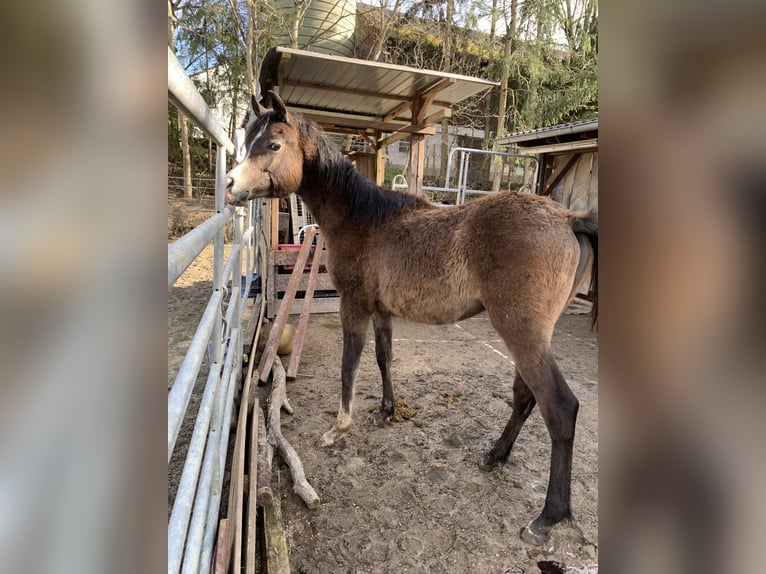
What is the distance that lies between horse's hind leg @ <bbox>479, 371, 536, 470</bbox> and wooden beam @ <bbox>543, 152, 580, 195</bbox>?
560 cm

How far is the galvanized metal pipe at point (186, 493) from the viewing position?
1.02 metres

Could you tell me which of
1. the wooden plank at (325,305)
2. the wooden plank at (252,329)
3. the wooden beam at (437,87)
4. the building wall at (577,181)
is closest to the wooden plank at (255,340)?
the wooden plank at (252,329)

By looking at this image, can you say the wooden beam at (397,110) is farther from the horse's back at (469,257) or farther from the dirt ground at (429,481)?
the dirt ground at (429,481)

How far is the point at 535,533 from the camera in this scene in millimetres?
2262

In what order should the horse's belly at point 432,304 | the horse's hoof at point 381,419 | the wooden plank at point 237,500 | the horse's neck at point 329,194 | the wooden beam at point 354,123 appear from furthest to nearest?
the wooden beam at point 354,123 < the horse's hoof at point 381,419 < the horse's neck at point 329,194 < the horse's belly at point 432,304 < the wooden plank at point 237,500

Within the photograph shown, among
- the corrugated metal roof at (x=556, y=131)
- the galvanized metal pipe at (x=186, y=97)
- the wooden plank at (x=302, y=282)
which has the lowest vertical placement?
the wooden plank at (x=302, y=282)

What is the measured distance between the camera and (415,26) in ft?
38.3

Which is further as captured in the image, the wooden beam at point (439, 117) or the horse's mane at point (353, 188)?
the wooden beam at point (439, 117)

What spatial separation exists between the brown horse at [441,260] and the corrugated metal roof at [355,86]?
1.67 meters

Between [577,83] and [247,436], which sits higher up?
[577,83]
